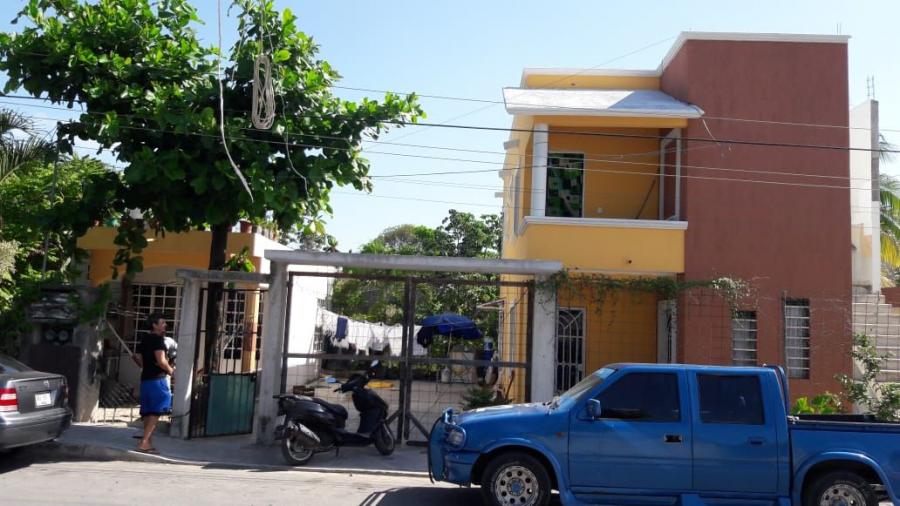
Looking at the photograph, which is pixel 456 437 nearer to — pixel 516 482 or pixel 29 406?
pixel 516 482

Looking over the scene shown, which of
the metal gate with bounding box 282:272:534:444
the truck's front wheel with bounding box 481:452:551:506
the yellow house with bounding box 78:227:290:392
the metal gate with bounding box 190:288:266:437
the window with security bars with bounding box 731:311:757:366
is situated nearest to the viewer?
the truck's front wheel with bounding box 481:452:551:506

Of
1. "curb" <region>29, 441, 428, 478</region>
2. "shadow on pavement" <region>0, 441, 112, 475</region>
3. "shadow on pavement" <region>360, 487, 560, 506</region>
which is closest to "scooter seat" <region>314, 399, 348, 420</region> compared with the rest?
"curb" <region>29, 441, 428, 478</region>

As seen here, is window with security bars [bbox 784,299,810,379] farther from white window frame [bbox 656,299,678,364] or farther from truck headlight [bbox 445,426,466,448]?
truck headlight [bbox 445,426,466,448]

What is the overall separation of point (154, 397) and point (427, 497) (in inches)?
169

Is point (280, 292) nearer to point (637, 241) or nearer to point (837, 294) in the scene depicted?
point (637, 241)

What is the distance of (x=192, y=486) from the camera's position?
8.92 meters

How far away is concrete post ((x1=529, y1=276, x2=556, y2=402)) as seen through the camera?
38.4 feet

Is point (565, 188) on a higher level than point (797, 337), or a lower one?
higher

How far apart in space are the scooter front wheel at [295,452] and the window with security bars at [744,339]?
7.63m

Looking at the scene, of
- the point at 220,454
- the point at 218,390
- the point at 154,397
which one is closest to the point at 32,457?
the point at 154,397

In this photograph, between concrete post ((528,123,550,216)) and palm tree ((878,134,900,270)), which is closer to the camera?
concrete post ((528,123,550,216))

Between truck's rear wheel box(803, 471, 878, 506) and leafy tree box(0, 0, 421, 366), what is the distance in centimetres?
783

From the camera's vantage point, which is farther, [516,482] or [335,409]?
[335,409]

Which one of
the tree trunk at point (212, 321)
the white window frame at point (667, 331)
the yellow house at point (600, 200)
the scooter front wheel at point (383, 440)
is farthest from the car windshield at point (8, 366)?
the white window frame at point (667, 331)
